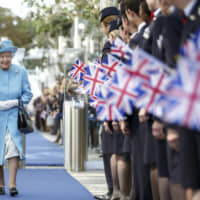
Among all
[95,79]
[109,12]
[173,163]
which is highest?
[109,12]

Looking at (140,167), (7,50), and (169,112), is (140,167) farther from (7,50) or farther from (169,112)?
(7,50)

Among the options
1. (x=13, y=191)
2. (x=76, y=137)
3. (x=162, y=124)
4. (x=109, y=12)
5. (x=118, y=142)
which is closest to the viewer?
(x=162, y=124)

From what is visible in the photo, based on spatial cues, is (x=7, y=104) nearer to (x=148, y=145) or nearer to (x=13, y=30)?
(x=148, y=145)

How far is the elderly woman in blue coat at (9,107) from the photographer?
7648mm

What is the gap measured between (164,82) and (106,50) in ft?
11.9

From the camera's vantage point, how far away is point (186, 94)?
2480 millimetres

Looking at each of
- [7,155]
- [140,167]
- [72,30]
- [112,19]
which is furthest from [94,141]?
[72,30]

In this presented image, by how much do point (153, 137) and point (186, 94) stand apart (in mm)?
2120

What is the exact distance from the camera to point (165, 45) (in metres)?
3.80

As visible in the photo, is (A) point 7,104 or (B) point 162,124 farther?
(A) point 7,104

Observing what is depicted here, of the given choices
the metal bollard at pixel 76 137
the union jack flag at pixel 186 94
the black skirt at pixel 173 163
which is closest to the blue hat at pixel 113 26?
the black skirt at pixel 173 163

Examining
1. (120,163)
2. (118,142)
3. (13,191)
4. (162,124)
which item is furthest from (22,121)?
(162,124)

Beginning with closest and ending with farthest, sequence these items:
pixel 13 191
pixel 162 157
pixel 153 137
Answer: pixel 162 157
pixel 153 137
pixel 13 191

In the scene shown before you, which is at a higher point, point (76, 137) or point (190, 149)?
point (190, 149)
